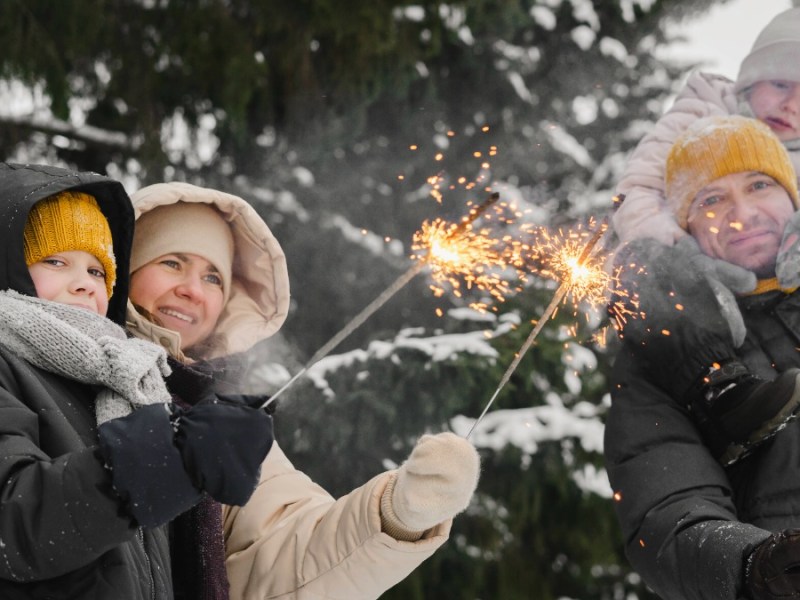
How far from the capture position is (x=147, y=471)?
6.28ft

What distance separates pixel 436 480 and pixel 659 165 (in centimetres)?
129

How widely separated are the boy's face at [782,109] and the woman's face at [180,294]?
5.08 feet

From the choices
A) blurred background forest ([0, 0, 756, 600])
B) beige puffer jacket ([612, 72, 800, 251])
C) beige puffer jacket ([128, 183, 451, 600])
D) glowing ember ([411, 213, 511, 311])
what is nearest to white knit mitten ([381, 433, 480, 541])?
beige puffer jacket ([128, 183, 451, 600])

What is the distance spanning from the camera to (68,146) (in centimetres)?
541

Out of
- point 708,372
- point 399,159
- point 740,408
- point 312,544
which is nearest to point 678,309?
point 708,372

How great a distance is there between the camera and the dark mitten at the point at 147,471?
1.90m

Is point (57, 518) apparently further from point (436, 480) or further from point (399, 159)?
point (399, 159)

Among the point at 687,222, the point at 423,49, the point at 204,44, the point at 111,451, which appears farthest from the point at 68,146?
the point at 111,451

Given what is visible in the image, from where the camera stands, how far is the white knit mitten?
237cm

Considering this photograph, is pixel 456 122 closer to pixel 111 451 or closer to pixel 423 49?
pixel 423 49

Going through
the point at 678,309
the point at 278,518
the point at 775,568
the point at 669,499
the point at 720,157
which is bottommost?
the point at 278,518

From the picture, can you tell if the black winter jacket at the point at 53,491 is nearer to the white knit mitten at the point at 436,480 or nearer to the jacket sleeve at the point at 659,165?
the white knit mitten at the point at 436,480

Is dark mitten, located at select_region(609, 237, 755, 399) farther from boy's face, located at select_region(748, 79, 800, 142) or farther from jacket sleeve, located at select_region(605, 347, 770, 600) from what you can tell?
boy's face, located at select_region(748, 79, 800, 142)

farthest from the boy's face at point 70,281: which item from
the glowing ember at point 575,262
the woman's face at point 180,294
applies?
the glowing ember at point 575,262
